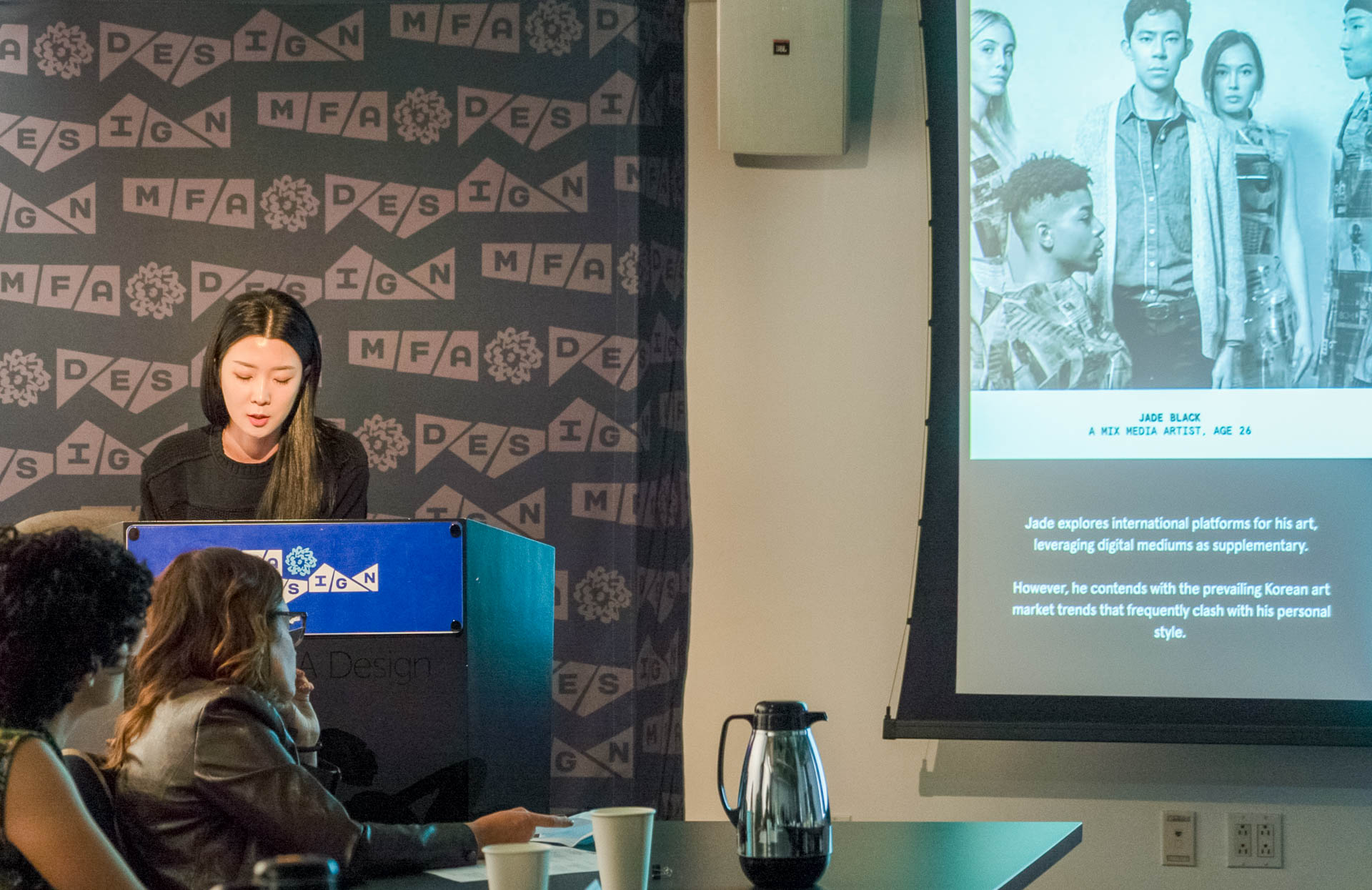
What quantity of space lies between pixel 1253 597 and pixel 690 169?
1.65m

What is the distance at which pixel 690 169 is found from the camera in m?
3.21

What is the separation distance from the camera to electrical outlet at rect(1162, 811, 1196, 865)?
9.68 feet

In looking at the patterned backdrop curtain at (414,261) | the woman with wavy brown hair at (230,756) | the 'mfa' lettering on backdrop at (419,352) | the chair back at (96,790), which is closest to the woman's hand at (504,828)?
the woman with wavy brown hair at (230,756)

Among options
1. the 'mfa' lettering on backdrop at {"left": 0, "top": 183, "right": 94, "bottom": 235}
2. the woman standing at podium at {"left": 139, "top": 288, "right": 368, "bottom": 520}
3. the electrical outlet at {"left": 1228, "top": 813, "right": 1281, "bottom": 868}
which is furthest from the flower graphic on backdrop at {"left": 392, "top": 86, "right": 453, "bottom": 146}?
the electrical outlet at {"left": 1228, "top": 813, "right": 1281, "bottom": 868}

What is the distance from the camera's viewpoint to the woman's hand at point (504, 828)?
1.38 metres

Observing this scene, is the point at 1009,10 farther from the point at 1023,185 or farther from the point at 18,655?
the point at 18,655

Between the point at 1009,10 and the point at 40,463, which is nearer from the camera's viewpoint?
the point at 1009,10

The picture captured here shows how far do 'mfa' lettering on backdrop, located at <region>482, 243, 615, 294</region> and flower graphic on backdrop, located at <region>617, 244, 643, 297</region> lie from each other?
3cm

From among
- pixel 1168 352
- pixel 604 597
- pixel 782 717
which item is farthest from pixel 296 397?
pixel 1168 352

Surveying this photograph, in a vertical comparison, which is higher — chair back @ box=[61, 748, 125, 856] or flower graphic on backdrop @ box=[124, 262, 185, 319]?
flower graphic on backdrop @ box=[124, 262, 185, 319]

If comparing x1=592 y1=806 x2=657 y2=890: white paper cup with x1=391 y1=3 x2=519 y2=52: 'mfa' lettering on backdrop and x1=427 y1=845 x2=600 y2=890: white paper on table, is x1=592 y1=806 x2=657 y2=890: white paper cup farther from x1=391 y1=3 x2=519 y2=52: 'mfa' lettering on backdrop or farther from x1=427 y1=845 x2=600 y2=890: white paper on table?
x1=391 y1=3 x2=519 y2=52: 'mfa' lettering on backdrop

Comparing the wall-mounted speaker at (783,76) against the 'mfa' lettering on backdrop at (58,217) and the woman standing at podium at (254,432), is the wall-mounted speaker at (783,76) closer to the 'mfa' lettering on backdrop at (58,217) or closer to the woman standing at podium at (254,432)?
the woman standing at podium at (254,432)

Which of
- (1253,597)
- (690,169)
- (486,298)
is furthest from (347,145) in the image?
(1253,597)

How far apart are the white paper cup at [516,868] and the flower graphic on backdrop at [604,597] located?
78.0 inches
